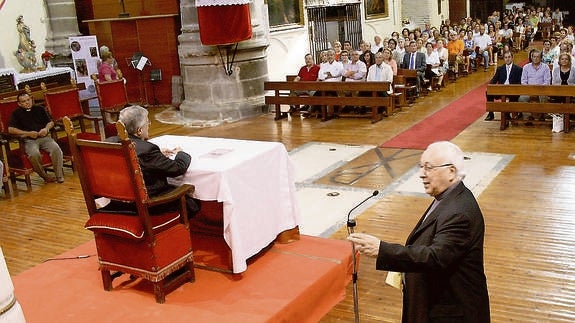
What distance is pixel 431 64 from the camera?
1259 cm

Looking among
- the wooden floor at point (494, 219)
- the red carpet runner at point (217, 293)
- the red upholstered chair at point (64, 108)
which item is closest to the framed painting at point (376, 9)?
the wooden floor at point (494, 219)

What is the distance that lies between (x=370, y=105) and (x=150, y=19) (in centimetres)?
564

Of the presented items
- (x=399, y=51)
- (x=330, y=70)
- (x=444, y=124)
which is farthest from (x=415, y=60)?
(x=444, y=124)

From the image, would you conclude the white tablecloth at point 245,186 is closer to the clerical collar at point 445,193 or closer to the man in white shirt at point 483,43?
the clerical collar at point 445,193

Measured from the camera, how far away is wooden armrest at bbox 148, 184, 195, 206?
3969 millimetres

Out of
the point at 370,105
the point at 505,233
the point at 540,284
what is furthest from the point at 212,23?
the point at 540,284

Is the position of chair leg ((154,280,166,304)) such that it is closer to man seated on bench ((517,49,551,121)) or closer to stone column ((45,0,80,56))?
man seated on bench ((517,49,551,121))

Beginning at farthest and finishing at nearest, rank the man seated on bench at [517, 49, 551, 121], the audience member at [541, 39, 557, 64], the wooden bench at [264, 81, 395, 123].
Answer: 1. the audience member at [541, 39, 557, 64]
2. the wooden bench at [264, 81, 395, 123]
3. the man seated on bench at [517, 49, 551, 121]

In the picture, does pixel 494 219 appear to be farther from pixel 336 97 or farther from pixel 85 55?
pixel 85 55

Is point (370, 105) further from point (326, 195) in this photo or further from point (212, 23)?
point (326, 195)

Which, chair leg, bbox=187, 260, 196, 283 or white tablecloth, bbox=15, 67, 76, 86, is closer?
chair leg, bbox=187, 260, 196, 283

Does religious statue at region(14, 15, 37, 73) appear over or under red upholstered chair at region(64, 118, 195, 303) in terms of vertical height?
over

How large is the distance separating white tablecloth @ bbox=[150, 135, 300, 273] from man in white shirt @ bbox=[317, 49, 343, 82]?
6297 mm

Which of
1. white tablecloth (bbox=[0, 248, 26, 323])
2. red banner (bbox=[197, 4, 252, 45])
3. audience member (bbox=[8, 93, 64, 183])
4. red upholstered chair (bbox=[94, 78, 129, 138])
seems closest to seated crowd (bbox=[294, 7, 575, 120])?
red banner (bbox=[197, 4, 252, 45])
